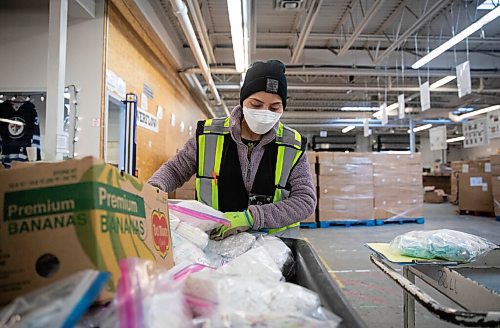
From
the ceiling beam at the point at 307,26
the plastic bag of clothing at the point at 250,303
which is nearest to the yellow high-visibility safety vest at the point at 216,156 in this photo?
the plastic bag of clothing at the point at 250,303

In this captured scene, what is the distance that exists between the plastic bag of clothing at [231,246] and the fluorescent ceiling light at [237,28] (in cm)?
313

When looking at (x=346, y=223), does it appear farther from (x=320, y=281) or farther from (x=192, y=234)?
(x=320, y=281)

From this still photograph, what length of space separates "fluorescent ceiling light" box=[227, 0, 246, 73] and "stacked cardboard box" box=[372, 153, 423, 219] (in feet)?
10.5

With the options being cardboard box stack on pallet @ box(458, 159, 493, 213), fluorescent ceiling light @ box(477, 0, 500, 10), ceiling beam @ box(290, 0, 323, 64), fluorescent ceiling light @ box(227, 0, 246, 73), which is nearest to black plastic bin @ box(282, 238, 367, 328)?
fluorescent ceiling light @ box(227, 0, 246, 73)

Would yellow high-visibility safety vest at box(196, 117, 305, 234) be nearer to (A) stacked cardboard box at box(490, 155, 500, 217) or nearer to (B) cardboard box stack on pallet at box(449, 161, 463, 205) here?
(A) stacked cardboard box at box(490, 155, 500, 217)

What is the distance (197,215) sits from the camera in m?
0.99

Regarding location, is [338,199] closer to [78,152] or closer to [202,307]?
[78,152]

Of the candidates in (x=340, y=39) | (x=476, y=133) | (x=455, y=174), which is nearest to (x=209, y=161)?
(x=340, y=39)

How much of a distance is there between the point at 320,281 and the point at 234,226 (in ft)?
1.51

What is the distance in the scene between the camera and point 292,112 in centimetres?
1185

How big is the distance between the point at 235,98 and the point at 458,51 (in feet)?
20.6

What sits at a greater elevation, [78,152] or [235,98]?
[235,98]

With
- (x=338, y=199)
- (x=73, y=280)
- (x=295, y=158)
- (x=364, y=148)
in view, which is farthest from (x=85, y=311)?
(x=364, y=148)

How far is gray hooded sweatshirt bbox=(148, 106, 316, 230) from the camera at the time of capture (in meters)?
1.15
